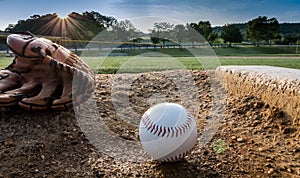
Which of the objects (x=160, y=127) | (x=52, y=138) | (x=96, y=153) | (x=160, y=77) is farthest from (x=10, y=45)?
(x=160, y=77)

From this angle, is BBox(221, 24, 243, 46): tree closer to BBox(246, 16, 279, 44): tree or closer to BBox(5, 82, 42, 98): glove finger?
BBox(246, 16, 279, 44): tree

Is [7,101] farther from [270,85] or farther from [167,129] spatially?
[270,85]

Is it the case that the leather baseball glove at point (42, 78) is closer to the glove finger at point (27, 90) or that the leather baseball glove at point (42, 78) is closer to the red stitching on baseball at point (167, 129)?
the glove finger at point (27, 90)

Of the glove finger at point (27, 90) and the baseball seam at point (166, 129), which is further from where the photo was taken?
the glove finger at point (27, 90)

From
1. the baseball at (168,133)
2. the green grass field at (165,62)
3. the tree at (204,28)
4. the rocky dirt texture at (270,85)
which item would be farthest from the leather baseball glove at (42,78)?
the tree at (204,28)

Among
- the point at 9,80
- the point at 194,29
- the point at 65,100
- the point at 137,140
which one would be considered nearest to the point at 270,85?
the point at 137,140

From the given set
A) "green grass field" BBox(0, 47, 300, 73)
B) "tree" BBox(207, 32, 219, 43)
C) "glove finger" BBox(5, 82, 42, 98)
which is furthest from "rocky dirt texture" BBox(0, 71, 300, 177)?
"tree" BBox(207, 32, 219, 43)
